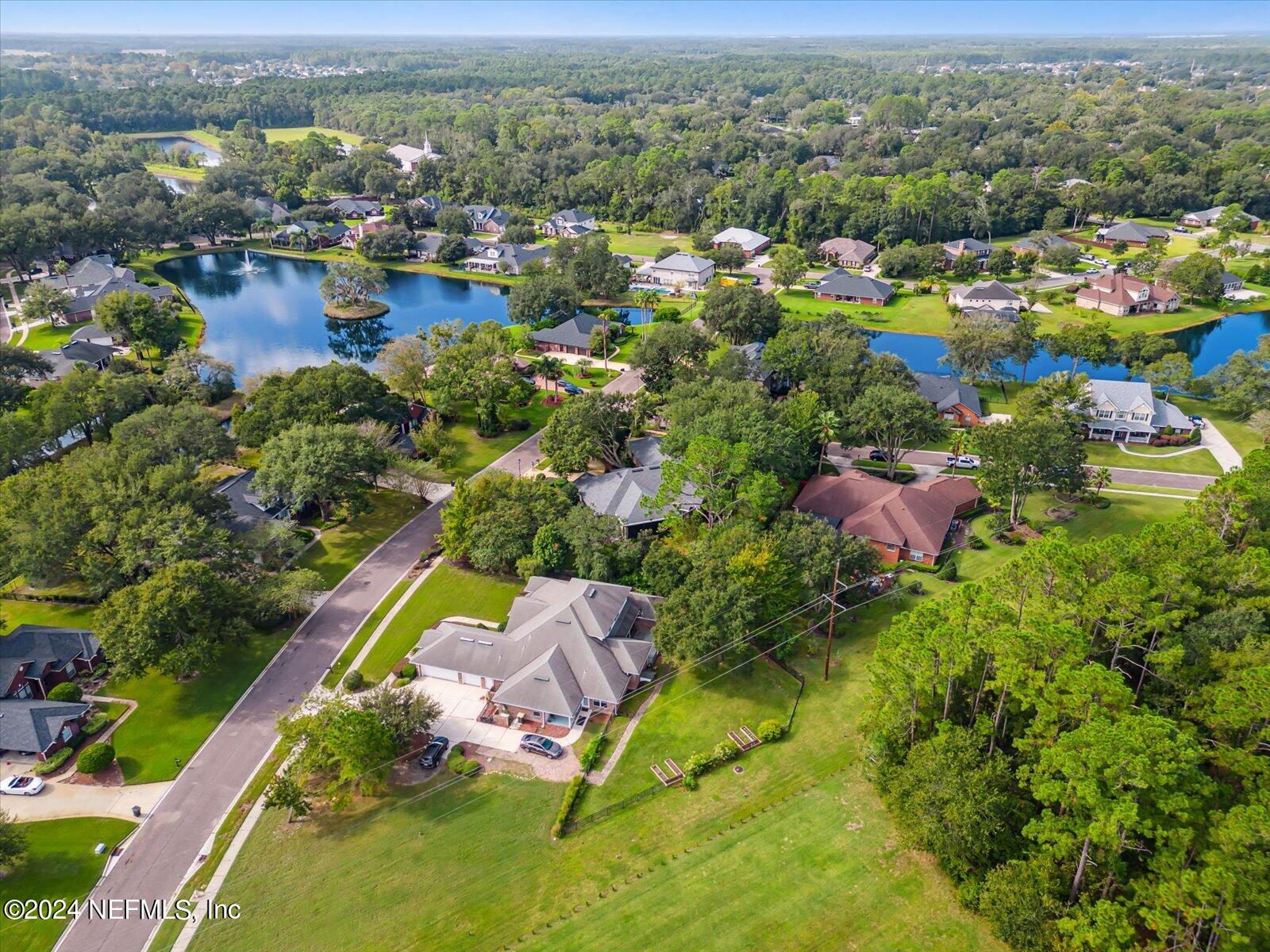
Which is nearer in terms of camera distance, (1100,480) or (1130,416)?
(1100,480)

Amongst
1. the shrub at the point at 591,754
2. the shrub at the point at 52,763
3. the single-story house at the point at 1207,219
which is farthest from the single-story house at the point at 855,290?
the shrub at the point at 52,763

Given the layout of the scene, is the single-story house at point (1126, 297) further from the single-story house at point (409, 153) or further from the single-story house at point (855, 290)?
the single-story house at point (409, 153)

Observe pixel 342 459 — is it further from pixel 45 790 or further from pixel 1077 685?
pixel 1077 685

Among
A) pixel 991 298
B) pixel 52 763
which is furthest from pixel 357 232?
pixel 52 763

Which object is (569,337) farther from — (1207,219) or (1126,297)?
(1207,219)

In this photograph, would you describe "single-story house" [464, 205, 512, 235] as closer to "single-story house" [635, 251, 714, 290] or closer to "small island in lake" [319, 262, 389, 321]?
"single-story house" [635, 251, 714, 290]

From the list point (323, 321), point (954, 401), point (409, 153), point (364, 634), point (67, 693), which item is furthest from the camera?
point (409, 153)
